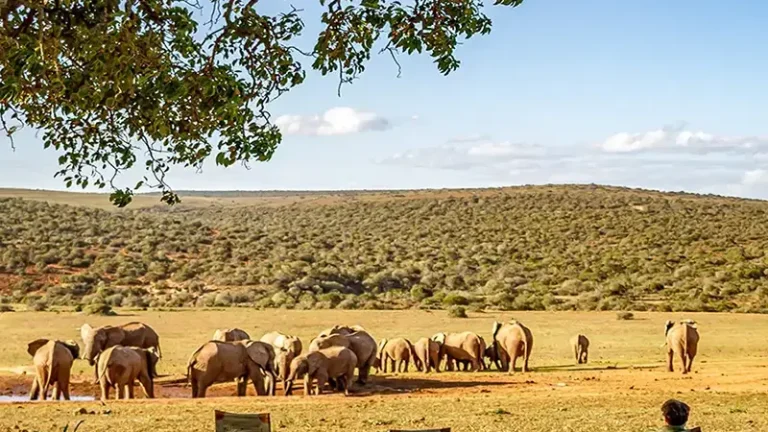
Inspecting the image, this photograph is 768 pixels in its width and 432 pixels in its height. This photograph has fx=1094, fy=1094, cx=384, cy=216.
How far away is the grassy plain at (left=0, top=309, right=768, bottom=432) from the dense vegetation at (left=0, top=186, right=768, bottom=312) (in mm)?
5650

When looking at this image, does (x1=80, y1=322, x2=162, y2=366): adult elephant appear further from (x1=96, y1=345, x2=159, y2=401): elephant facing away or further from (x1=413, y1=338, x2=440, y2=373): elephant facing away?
(x1=413, y1=338, x2=440, y2=373): elephant facing away

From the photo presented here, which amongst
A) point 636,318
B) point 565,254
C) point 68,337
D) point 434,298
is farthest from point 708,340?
point 565,254

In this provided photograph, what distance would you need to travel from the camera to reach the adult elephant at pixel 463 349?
27906 mm

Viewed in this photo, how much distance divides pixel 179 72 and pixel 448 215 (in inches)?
3124

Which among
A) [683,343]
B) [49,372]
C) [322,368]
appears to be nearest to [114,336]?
[49,372]

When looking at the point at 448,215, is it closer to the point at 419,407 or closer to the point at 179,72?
the point at 419,407

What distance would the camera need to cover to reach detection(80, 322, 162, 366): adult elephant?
25.7m

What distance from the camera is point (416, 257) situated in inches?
2640

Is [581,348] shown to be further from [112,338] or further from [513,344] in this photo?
[112,338]

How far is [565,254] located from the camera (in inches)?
2672

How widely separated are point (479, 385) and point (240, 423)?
14719mm

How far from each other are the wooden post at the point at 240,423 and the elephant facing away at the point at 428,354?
17.9 meters

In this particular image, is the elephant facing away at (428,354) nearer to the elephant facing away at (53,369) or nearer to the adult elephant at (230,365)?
the adult elephant at (230,365)

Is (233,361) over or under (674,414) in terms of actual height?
under
